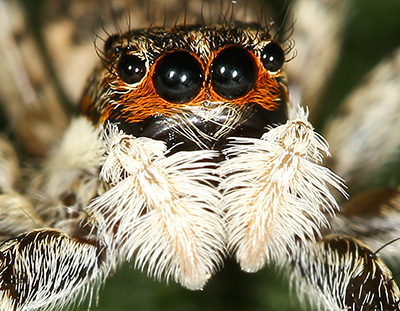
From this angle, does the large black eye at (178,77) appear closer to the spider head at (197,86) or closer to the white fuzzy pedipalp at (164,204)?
the spider head at (197,86)

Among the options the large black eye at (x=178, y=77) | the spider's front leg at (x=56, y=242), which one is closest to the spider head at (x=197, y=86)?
the large black eye at (x=178, y=77)

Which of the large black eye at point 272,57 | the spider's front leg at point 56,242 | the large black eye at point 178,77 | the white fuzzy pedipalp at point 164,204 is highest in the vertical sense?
the large black eye at point 272,57

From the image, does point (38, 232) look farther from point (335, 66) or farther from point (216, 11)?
point (335, 66)

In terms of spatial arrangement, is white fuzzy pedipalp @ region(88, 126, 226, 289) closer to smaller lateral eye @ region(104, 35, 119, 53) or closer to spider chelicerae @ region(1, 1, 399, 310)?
spider chelicerae @ region(1, 1, 399, 310)

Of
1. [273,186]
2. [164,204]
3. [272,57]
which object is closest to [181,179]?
[164,204]

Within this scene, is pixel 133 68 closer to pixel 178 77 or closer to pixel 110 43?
pixel 178 77

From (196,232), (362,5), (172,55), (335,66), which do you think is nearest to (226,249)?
(196,232)
